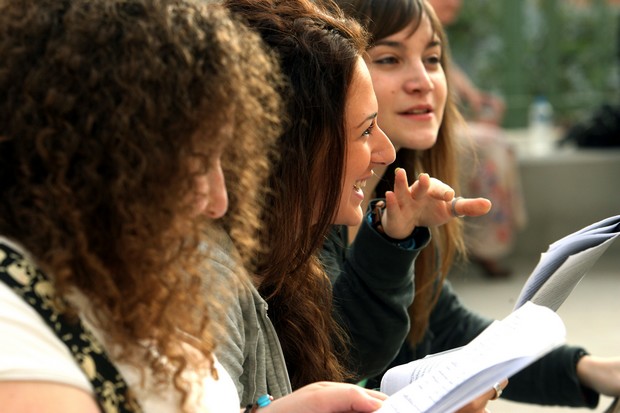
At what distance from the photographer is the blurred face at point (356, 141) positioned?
1616 millimetres

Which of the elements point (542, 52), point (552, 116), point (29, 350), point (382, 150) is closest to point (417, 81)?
point (382, 150)

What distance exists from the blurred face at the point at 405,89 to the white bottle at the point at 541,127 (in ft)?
11.9

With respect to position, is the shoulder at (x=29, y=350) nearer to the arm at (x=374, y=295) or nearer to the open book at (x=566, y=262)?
the open book at (x=566, y=262)

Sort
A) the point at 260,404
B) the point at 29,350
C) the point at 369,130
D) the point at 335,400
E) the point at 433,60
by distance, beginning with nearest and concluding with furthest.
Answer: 1. the point at 29,350
2. the point at 335,400
3. the point at 260,404
4. the point at 369,130
5. the point at 433,60

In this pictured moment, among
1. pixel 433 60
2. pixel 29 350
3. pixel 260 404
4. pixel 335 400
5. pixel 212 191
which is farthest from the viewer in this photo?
pixel 433 60

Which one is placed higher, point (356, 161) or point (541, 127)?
point (356, 161)

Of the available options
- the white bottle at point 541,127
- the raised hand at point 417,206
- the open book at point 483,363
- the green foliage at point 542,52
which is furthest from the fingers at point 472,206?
the green foliage at point 542,52

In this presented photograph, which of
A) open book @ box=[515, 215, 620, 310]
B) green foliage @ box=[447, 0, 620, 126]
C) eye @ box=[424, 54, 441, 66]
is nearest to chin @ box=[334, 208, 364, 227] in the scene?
open book @ box=[515, 215, 620, 310]

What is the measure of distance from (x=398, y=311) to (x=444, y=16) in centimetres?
300

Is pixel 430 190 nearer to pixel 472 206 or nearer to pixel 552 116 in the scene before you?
pixel 472 206

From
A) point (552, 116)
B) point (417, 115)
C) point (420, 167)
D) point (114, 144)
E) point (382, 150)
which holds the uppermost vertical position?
point (114, 144)

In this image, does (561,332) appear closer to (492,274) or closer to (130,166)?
(130,166)

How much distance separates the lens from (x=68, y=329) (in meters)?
0.95

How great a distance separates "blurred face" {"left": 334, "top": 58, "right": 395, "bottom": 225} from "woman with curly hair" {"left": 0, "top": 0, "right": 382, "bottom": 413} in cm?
57
